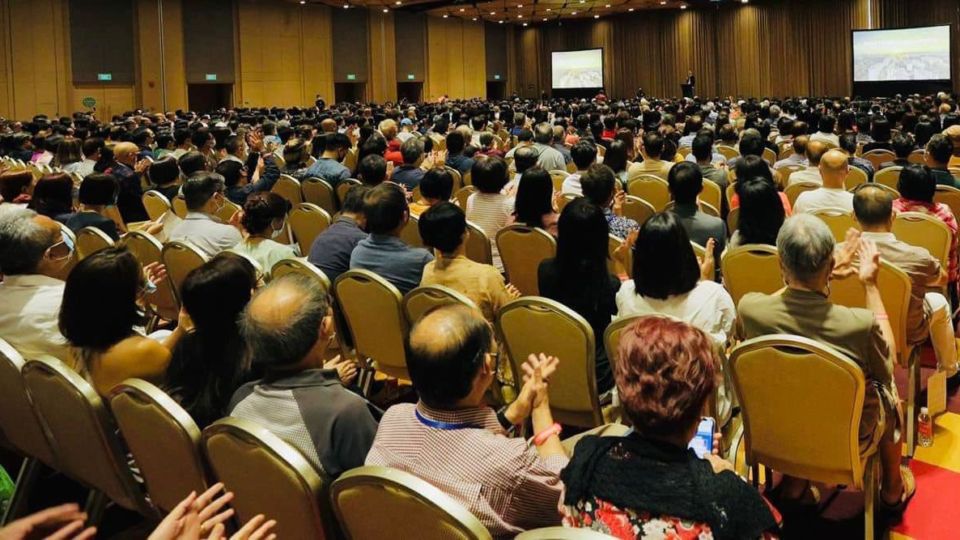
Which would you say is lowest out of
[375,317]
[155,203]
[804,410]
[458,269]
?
[804,410]

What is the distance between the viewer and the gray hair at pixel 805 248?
112 inches

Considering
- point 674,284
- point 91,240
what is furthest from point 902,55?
point 91,240

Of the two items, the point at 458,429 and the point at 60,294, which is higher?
the point at 60,294

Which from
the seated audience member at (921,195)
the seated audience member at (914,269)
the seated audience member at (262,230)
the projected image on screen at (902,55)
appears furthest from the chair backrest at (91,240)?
the projected image on screen at (902,55)

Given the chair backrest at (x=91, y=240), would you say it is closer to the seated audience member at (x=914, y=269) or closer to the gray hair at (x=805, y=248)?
the gray hair at (x=805, y=248)

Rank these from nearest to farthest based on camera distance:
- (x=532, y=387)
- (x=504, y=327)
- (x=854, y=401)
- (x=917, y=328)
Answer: (x=532, y=387)
(x=854, y=401)
(x=504, y=327)
(x=917, y=328)

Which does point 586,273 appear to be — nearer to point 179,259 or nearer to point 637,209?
point 179,259

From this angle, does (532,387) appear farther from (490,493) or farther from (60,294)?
(60,294)

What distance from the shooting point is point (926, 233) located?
4566mm

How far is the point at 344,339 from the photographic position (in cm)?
440

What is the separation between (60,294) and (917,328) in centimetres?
396

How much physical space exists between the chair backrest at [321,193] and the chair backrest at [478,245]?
2.61 metres

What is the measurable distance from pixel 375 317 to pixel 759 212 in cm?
213

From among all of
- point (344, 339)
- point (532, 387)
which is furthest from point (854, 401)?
point (344, 339)
